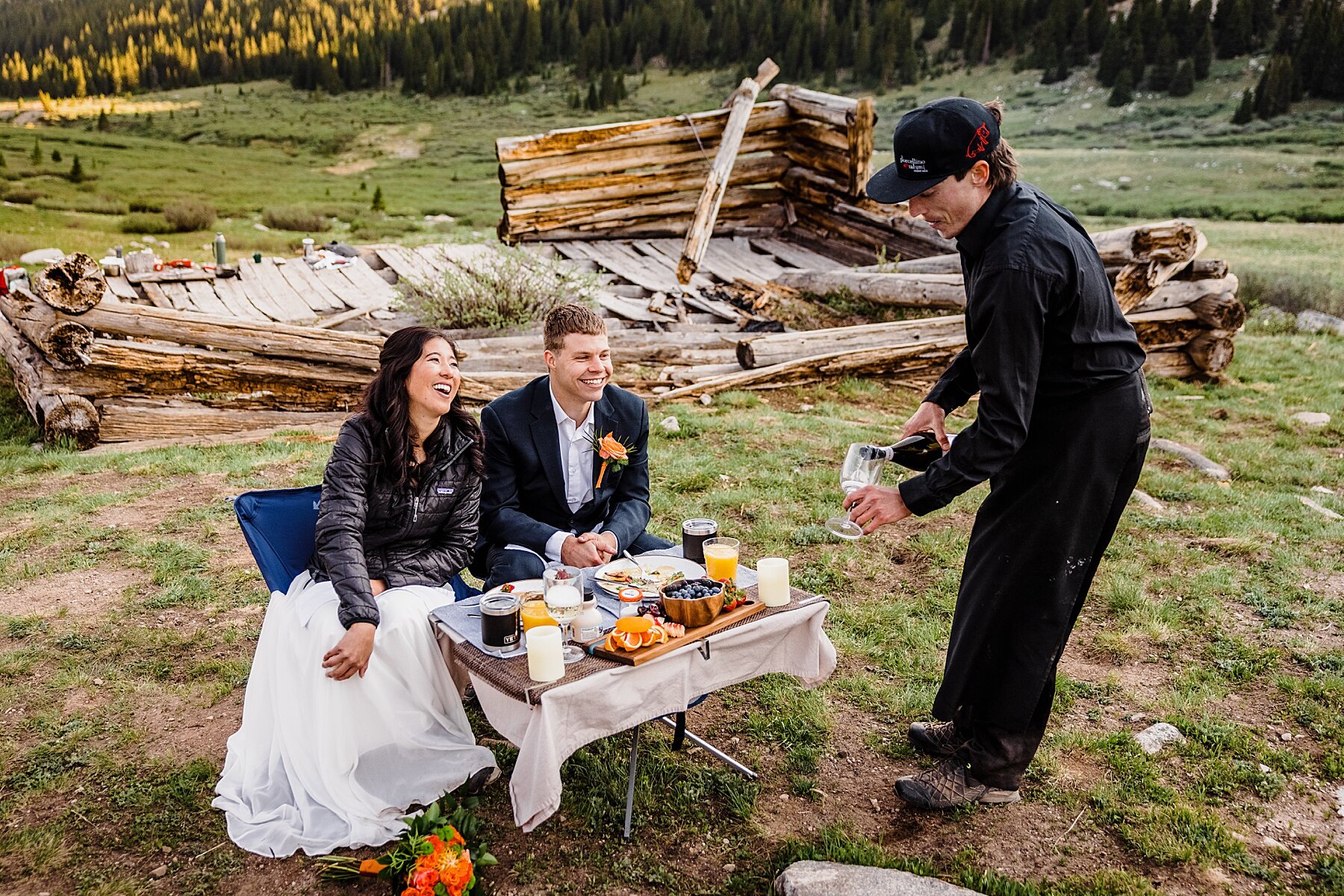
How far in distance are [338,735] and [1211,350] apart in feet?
35.8

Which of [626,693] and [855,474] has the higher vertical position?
[855,474]

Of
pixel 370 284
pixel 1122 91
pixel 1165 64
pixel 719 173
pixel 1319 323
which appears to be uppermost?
pixel 1165 64

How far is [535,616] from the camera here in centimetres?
302

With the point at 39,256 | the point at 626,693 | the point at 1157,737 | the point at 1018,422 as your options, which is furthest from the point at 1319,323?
the point at 39,256

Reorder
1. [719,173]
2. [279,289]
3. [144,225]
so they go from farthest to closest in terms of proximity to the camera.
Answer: [144,225] → [719,173] → [279,289]

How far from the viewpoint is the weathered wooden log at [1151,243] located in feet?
31.4

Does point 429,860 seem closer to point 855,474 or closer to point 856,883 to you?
point 856,883

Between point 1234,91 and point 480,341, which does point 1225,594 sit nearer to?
point 480,341

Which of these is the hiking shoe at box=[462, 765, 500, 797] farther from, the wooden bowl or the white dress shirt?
the wooden bowl

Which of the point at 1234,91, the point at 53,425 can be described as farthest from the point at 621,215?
the point at 1234,91

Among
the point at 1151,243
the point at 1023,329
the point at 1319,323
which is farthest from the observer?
the point at 1319,323

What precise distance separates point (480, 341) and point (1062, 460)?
7.59m

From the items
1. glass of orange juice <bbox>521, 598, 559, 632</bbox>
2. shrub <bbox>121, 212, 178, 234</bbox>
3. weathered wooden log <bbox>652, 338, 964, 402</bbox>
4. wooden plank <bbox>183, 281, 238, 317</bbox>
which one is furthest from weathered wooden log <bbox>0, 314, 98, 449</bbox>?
→ shrub <bbox>121, 212, 178, 234</bbox>

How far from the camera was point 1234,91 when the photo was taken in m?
44.0
